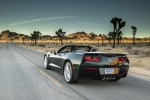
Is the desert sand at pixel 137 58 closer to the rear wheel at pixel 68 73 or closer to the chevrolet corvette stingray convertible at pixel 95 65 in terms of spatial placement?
the chevrolet corvette stingray convertible at pixel 95 65

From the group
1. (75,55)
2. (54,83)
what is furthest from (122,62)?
(54,83)

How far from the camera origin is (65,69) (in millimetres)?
7918

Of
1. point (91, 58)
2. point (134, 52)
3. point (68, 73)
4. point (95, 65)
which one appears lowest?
point (134, 52)

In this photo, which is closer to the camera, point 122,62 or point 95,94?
point 95,94

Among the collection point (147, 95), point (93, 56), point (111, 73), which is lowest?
point (147, 95)

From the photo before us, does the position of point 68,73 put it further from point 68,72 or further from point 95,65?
point 95,65

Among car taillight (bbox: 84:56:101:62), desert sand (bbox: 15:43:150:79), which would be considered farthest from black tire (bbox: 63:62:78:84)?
desert sand (bbox: 15:43:150:79)

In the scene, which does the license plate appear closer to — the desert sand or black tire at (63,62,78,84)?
black tire at (63,62,78,84)

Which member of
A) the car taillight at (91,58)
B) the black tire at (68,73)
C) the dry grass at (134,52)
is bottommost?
the dry grass at (134,52)

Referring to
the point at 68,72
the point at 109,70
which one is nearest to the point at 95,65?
the point at 109,70

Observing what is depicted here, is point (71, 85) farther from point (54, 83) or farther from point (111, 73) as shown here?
point (111, 73)

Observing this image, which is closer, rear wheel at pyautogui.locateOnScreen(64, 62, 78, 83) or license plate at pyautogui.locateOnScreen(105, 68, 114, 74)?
license plate at pyautogui.locateOnScreen(105, 68, 114, 74)

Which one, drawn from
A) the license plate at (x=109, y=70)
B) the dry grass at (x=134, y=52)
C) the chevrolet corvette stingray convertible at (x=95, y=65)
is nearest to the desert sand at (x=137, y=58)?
the dry grass at (x=134, y=52)

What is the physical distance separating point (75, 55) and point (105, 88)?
146 centimetres
